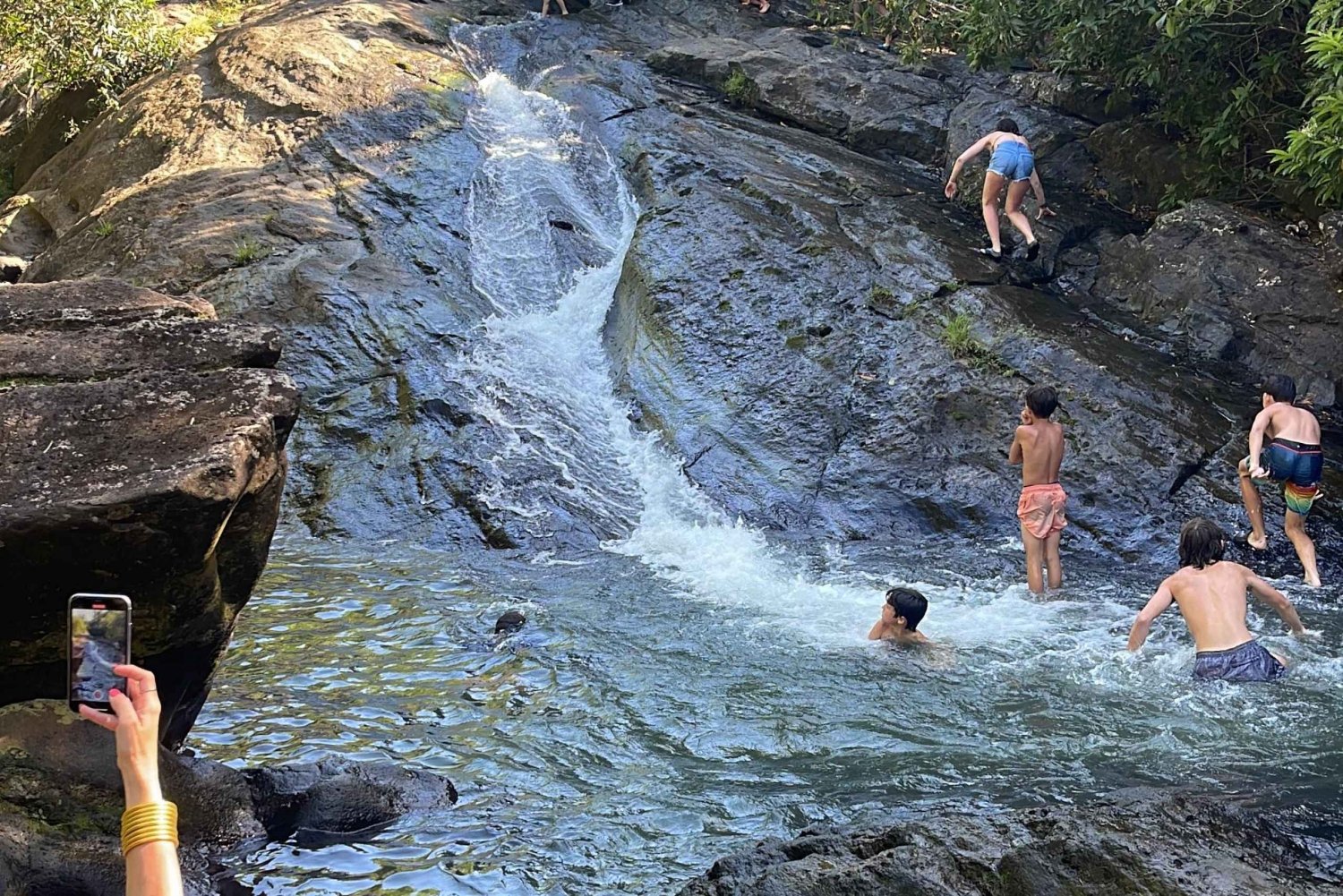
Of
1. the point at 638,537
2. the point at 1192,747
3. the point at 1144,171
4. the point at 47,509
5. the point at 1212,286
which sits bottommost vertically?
the point at 638,537

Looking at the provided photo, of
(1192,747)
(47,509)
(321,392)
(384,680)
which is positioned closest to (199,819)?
(47,509)

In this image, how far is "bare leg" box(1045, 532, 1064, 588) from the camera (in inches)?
366

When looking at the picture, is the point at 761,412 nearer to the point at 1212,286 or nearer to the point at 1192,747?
the point at 1212,286

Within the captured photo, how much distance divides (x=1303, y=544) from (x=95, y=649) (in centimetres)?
905

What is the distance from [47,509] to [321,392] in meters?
7.92

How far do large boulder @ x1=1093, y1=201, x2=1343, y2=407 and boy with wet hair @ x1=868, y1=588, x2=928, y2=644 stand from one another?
5.81m

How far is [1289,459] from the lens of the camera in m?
9.28

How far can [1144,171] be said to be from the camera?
14102 mm

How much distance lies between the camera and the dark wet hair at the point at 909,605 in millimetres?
7699

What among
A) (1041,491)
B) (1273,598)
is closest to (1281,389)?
(1041,491)

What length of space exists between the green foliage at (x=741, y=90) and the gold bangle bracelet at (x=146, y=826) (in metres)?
15.7

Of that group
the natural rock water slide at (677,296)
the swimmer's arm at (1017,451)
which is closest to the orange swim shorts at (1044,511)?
the swimmer's arm at (1017,451)

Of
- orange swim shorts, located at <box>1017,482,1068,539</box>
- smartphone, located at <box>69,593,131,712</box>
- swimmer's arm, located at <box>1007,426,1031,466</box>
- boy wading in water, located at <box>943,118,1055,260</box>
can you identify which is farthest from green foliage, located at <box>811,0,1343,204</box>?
smartphone, located at <box>69,593,131,712</box>

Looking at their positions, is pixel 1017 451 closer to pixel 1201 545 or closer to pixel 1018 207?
pixel 1201 545
